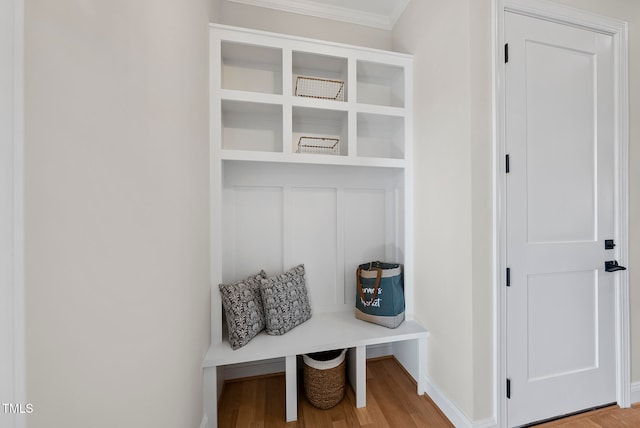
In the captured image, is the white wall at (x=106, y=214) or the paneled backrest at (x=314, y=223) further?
the paneled backrest at (x=314, y=223)

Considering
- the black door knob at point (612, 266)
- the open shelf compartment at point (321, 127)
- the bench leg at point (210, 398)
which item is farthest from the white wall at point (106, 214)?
the black door knob at point (612, 266)

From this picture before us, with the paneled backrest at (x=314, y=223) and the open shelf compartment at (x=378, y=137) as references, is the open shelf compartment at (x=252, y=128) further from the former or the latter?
the open shelf compartment at (x=378, y=137)

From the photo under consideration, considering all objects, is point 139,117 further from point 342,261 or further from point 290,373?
point 342,261

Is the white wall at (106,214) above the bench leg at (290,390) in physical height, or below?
above

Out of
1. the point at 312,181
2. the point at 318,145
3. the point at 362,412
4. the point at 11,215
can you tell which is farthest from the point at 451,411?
the point at 11,215

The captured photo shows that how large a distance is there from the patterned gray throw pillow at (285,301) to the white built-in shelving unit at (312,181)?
0.08 metres

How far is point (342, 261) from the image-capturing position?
2.08 meters

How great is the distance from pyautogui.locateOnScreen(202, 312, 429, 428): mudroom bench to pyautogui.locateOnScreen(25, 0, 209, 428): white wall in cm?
41

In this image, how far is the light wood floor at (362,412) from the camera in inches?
59.9

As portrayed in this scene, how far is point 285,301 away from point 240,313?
11.7 inches

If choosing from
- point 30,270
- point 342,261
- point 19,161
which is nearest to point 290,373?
point 342,261

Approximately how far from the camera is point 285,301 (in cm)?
172

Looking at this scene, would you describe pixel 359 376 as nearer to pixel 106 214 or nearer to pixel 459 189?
pixel 459 189

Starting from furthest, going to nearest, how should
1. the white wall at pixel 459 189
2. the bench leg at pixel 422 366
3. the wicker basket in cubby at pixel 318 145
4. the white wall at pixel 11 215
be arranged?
the wicker basket in cubby at pixel 318 145 → the bench leg at pixel 422 366 → the white wall at pixel 459 189 → the white wall at pixel 11 215
